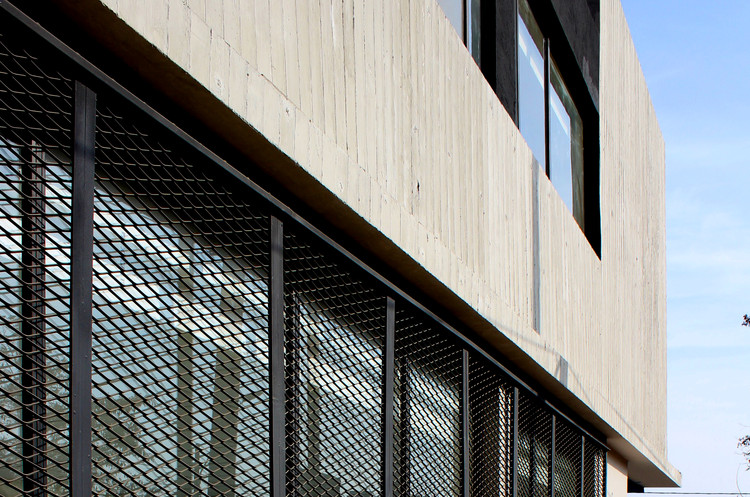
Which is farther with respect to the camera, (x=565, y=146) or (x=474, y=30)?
(x=565, y=146)

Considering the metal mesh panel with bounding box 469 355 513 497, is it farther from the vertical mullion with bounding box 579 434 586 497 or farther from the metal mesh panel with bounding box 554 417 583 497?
the vertical mullion with bounding box 579 434 586 497


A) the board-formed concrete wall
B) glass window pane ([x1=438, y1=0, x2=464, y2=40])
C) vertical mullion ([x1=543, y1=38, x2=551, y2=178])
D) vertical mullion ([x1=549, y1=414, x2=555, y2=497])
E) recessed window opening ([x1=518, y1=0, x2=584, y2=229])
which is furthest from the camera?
vertical mullion ([x1=543, y1=38, x2=551, y2=178])

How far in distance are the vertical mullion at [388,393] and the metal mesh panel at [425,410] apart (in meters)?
0.23

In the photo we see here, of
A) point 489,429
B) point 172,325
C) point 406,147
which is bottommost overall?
point 489,429

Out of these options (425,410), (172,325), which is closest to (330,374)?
(425,410)

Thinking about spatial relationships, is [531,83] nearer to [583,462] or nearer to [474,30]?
[474,30]

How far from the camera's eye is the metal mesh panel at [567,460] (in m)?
10.1

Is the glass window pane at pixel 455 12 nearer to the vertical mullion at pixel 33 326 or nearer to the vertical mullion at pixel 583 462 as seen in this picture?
the vertical mullion at pixel 33 326

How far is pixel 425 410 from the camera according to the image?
252 inches

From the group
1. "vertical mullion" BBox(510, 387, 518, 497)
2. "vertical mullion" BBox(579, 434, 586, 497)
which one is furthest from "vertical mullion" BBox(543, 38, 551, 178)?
"vertical mullion" BBox(510, 387, 518, 497)

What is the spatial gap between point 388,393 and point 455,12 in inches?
162

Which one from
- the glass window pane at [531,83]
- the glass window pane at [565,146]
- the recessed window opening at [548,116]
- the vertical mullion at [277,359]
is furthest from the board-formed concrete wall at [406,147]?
the glass window pane at [531,83]

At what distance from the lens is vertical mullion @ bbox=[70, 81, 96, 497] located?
3.21 meters

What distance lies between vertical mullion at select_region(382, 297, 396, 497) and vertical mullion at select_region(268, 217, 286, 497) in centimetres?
122
